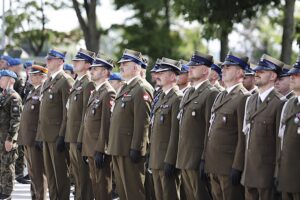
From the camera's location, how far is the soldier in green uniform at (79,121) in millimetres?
11195

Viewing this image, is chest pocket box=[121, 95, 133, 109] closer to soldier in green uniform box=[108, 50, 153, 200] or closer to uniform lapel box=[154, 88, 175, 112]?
soldier in green uniform box=[108, 50, 153, 200]

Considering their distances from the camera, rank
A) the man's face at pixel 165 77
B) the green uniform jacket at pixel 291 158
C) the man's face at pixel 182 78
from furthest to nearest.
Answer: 1. the man's face at pixel 182 78
2. the man's face at pixel 165 77
3. the green uniform jacket at pixel 291 158

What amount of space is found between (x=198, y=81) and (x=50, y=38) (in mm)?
27232

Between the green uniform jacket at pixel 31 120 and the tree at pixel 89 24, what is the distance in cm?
1759

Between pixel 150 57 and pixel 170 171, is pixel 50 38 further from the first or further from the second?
pixel 170 171

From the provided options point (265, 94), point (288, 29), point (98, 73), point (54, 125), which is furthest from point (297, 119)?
point (288, 29)

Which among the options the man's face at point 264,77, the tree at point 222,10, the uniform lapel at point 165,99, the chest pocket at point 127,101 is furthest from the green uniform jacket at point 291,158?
the tree at point 222,10

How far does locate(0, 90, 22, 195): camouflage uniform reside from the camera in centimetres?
1262

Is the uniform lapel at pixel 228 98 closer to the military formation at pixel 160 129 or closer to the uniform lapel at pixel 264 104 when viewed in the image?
the military formation at pixel 160 129

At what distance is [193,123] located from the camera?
936cm

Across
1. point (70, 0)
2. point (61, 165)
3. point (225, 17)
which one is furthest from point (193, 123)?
point (70, 0)

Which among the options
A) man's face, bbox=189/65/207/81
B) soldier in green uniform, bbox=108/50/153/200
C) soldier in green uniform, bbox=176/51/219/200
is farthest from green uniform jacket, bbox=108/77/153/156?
man's face, bbox=189/65/207/81

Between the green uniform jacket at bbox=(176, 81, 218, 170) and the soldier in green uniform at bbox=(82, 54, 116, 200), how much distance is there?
1506 millimetres

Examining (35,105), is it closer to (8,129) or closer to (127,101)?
(8,129)
